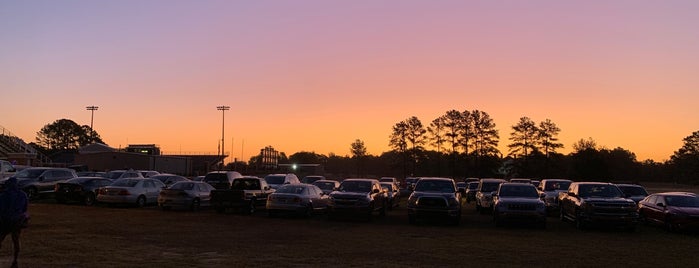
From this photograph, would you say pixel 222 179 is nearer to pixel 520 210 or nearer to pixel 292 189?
pixel 292 189

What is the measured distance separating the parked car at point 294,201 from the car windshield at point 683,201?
13387mm

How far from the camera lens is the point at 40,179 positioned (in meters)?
31.0

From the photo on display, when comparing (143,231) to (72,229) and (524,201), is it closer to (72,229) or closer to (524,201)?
(72,229)

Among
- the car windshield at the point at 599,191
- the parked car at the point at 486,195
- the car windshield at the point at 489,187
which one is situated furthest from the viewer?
the car windshield at the point at 489,187

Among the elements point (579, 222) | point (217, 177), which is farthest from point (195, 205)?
point (579, 222)

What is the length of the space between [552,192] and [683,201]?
24.0 feet

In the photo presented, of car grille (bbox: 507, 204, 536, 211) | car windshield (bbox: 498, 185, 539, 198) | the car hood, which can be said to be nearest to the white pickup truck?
car windshield (bbox: 498, 185, 539, 198)

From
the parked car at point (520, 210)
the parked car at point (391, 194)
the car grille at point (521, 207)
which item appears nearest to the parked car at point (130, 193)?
the parked car at point (391, 194)

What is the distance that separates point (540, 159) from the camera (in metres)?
90.6

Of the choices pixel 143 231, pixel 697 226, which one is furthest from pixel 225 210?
pixel 697 226

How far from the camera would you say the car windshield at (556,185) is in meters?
28.9

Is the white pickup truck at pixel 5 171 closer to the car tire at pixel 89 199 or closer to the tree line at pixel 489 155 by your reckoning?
the car tire at pixel 89 199

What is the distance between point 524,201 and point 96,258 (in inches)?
557

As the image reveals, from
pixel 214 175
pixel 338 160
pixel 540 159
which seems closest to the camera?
pixel 214 175
